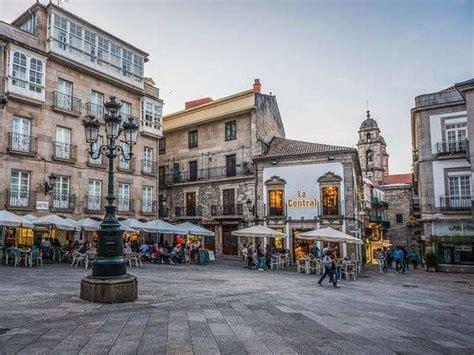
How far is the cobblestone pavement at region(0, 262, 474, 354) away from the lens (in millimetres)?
5410

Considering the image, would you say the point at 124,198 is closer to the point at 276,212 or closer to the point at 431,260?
the point at 276,212

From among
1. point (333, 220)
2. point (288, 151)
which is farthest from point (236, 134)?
point (333, 220)

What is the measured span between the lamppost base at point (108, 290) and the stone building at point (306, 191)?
16.1 metres

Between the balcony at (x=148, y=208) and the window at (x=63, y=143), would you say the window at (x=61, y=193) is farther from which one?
the balcony at (x=148, y=208)

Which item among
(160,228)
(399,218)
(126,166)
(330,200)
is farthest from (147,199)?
(399,218)

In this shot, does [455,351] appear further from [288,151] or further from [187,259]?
[288,151]

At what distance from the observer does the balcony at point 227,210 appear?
27.0 meters

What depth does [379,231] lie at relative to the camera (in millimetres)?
41531

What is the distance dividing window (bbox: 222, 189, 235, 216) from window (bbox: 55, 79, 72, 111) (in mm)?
12341

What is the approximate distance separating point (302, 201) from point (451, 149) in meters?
9.70

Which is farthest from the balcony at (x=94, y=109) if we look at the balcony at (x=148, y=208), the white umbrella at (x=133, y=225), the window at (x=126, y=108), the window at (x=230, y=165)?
the window at (x=230, y=165)

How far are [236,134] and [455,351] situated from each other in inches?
943

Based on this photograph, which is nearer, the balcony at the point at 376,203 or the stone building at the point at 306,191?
the stone building at the point at 306,191

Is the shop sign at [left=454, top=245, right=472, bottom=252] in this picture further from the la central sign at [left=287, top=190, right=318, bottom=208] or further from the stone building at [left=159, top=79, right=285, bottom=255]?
the stone building at [left=159, top=79, right=285, bottom=255]
